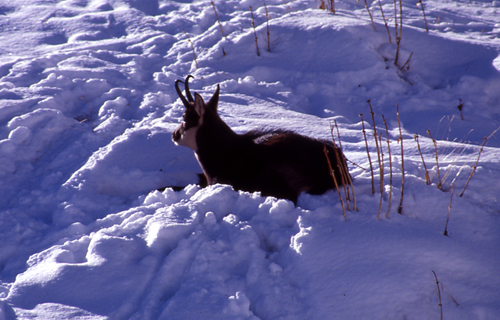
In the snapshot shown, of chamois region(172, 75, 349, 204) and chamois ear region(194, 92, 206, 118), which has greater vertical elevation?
chamois ear region(194, 92, 206, 118)

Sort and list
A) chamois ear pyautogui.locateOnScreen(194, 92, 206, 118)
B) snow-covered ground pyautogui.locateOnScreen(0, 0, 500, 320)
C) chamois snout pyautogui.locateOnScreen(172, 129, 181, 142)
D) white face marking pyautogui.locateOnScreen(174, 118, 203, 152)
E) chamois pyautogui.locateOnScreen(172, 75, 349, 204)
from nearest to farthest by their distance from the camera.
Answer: snow-covered ground pyautogui.locateOnScreen(0, 0, 500, 320), chamois pyautogui.locateOnScreen(172, 75, 349, 204), chamois ear pyautogui.locateOnScreen(194, 92, 206, 118), white face marking pyautogui.locateOnScreen(174, 118, 203, 152), chamois snout pyautogui.locateOnScreen(172, 129, 181, 142)

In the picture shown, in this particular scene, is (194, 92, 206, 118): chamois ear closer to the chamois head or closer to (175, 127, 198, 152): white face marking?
the chamois head

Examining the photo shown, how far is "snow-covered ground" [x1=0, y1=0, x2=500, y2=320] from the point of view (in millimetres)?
Result: 2371

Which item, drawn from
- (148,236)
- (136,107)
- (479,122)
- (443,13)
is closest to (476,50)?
(479,122)

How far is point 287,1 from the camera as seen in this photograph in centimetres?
861

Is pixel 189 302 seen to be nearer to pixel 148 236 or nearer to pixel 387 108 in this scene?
pixel 148 236

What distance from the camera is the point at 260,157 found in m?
3.51

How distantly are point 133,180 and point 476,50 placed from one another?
5484mm

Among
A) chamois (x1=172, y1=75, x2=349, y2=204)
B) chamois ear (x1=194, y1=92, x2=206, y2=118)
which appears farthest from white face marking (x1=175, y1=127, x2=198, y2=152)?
chamois ear (x1=194, y1=92, x2=206, y2=118)

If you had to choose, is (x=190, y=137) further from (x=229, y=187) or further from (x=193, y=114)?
(x=229, y=187)

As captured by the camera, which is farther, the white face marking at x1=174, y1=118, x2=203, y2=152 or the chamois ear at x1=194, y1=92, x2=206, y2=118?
the white face marking at x1=174, y1=118, x2=203, y2=152

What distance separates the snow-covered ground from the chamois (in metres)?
0.22

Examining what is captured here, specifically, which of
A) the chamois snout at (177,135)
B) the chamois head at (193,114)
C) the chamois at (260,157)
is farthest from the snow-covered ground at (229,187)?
the chamois head at (193,114)

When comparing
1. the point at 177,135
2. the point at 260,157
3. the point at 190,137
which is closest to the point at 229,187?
the point at 260,157
